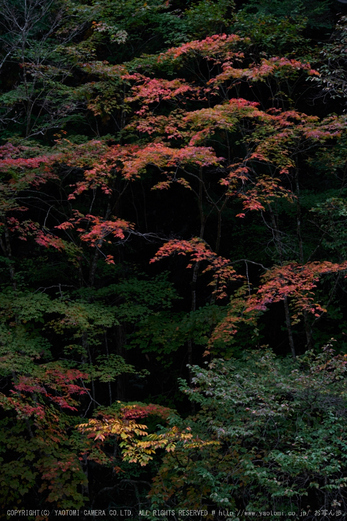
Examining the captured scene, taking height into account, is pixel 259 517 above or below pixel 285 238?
below

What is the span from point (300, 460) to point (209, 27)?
8.80m

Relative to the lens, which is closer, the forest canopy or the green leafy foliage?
the green leafy foliage

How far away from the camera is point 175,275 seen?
12.1 m

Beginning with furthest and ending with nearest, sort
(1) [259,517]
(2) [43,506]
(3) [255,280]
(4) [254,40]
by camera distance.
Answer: (3) [255,280] < (4) [254,40] < (2) [43,506] < (1) [259,517]

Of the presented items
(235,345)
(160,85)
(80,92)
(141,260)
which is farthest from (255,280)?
(80,92)

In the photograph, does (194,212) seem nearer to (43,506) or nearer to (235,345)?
(235,345)

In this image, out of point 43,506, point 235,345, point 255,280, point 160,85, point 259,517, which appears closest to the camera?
point 259,517

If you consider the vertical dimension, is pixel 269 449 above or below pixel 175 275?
above

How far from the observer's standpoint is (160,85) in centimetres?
895

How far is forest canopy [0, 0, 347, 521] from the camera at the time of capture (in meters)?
5.54

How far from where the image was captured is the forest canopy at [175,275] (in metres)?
5.54

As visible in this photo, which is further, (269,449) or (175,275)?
(175,275)

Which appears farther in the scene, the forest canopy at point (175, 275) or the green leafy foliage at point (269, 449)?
the forest canopy at point (175, 275)

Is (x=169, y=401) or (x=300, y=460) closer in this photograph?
(x=300, y=460)
